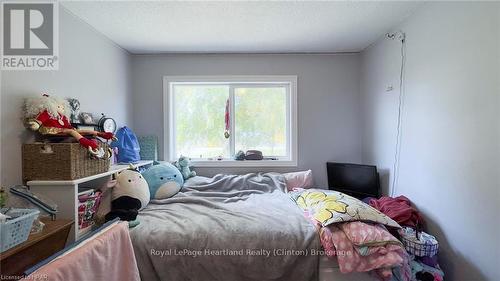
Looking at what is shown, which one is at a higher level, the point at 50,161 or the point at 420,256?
the point at 50,161

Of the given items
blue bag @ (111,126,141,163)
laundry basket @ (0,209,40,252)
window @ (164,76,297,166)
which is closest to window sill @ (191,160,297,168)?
window @ (164,76,297,166)

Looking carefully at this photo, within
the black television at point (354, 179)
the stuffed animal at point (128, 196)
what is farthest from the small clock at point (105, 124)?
the black television at point (354, 179)

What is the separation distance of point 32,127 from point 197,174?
1.60 metres

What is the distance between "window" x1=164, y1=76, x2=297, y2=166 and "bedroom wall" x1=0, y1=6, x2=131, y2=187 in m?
0.60

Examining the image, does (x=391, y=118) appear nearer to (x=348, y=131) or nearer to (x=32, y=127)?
(x=348, y=131)

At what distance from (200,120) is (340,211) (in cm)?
193

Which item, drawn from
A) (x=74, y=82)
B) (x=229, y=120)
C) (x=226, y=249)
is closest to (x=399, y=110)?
(x=229, y=120)

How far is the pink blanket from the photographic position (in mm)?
641

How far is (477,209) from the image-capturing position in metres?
1.28

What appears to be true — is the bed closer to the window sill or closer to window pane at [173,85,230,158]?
the window sill

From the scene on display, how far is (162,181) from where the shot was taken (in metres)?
2.07

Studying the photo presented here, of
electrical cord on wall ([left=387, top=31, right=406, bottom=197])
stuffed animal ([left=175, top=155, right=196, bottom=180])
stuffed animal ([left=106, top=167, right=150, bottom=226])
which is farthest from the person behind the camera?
stuffed animal ([left=175, top=155, right=196, bottom=180])

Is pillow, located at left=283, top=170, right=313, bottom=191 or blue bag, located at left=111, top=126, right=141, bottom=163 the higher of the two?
blue bag, located at left=111, top=126, right=141, bottom=163

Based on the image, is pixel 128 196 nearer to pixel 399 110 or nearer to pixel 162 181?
pixel 162 181
